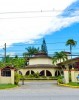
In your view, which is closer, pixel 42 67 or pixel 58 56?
pixel 42 67

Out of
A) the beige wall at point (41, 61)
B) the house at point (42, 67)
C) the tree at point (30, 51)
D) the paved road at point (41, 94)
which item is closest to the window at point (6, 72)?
the paved road at point (41, 94)

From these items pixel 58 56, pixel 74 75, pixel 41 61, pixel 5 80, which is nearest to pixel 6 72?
pixel 5 80

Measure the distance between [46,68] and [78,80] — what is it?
124 feet

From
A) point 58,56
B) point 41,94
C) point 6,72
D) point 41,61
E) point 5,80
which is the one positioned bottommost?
point 41,94

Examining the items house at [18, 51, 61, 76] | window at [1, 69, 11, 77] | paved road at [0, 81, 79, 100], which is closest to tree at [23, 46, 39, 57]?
house at [18, 51, 61, 76]

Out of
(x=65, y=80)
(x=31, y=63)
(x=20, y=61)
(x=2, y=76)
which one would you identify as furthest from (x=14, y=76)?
(x=20, y=61)

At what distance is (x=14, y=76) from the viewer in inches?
1629

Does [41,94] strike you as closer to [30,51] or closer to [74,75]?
[74,75]

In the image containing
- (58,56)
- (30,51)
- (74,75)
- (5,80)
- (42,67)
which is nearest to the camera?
(74,75)

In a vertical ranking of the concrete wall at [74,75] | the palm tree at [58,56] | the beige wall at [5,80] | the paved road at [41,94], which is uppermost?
the palm tree at [58,56]

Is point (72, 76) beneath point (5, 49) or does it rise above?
beneath

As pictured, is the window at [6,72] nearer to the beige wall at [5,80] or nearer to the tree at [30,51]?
the beige wall at [5,80]

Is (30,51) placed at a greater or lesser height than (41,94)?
greater

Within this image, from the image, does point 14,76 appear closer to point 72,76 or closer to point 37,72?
point 72,76
